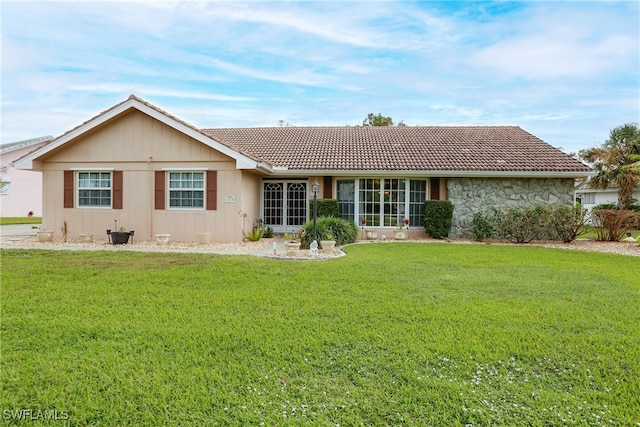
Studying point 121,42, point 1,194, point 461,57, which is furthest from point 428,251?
point 1,194

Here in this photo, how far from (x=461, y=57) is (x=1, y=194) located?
109ft

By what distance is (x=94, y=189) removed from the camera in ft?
46.2

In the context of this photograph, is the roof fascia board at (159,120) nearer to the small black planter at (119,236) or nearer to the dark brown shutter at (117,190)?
the dark brown shutter at (117,190)

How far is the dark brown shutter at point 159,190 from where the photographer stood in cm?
1366

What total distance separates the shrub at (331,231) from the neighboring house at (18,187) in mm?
26898

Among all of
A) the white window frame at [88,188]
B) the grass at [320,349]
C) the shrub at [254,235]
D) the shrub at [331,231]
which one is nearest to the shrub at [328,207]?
the shrub at [331,231]

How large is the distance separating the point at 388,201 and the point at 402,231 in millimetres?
1448

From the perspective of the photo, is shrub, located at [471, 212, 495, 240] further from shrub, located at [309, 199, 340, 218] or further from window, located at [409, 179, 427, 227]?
shrub, located at [309, 199, 340, 218]

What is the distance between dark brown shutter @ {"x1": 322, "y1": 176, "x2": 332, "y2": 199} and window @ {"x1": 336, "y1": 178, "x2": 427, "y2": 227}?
661mm

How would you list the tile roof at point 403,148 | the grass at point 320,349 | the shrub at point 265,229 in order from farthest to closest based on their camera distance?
1. the shrub at point 265,229
2. the tile roof at point 403,148
3. the grass at point 320,349

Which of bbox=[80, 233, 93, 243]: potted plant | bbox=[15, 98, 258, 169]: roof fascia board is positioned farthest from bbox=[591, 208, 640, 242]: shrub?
bbox=[80, 233, 93, 243]: potted plant

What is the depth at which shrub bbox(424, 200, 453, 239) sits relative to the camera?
15.0m

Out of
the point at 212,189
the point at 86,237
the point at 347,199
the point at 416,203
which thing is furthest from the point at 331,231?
the point at 86,237

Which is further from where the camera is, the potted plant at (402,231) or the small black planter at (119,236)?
the potted plant at (402,231)
